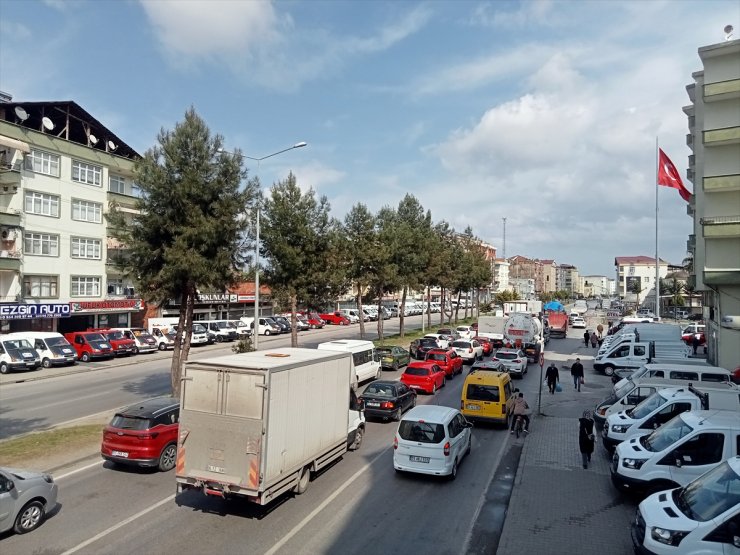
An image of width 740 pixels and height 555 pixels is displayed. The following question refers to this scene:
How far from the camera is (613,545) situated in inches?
372

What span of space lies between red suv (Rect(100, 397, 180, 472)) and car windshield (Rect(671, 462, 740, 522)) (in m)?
10.6

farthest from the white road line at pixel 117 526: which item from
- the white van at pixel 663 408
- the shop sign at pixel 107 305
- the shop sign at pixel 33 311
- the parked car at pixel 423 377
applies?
the shop sign at pixel 107 305

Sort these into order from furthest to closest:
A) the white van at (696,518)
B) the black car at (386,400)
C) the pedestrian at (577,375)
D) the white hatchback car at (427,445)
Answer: the pedestrian at (577,375), the black car at (386,400), the white hatchback car at (427,445), the white van at (696,518)

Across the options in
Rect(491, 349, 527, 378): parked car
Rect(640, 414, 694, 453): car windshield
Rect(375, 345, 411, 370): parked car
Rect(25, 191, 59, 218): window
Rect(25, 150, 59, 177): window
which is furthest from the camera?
Rect(25, 150, 59, 177): window

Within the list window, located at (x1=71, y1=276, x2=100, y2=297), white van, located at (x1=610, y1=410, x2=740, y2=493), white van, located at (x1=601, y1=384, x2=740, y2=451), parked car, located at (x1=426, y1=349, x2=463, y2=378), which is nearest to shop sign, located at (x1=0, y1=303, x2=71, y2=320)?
window, located at (x1=71, y1=276, x2=100, y2=297)

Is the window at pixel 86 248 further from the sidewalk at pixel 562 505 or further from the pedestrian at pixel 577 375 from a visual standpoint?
the sidewalk at pixel 562 505

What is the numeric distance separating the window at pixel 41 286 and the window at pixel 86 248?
2.60 meters

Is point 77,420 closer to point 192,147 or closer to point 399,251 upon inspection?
point 192,147

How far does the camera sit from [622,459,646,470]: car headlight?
1131 centimetres

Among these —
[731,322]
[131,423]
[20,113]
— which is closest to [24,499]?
[131,423]

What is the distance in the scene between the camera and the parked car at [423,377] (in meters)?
24.0

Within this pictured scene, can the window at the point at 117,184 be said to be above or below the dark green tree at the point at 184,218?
above

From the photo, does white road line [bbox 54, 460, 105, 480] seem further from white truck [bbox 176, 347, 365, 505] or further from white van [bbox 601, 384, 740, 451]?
white van [bbox 601, 384, 740, 451]

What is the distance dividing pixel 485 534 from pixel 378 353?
2025 centimetres
